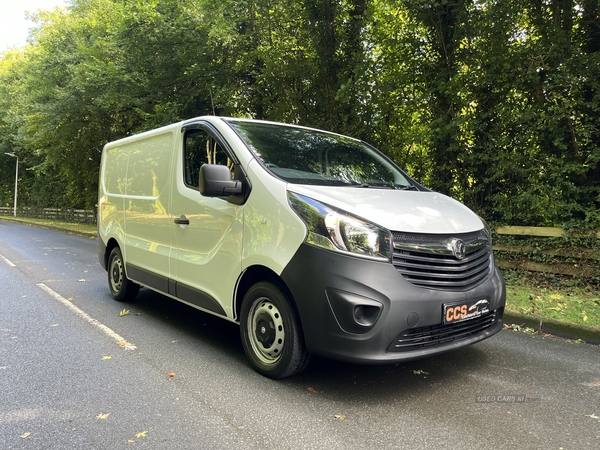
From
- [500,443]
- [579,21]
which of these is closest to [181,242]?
[500,443]

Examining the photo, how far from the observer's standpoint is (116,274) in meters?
6.21

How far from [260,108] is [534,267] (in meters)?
8.83

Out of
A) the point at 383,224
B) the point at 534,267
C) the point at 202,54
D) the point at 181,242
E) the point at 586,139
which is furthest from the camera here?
the point at 202,54

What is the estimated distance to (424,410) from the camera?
304 cm

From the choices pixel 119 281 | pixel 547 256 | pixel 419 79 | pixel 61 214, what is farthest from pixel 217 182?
pixel 61 214

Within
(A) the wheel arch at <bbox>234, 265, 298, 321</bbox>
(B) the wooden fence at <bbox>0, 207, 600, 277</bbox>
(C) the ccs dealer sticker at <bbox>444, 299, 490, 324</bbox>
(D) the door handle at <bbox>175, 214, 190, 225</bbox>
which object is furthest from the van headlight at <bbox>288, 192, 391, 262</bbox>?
(B) the wooden fence at <bbox>0, 207, 600, 277</bbox>

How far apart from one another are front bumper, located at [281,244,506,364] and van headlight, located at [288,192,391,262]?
2.2 inches

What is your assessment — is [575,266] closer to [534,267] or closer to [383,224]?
[534,267]

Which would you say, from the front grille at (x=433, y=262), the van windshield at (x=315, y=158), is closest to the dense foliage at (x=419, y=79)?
the van windshield at (x=315, y=158)

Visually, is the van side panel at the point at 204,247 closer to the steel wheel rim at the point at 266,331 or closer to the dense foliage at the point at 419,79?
the steel wheel rim at the point at 266,331

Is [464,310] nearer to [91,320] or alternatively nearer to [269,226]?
[269,226]

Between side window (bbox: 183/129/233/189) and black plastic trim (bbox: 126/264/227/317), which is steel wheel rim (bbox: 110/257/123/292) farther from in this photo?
side window (bbox: 183/129/233/189)

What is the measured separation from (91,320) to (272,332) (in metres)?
2.79

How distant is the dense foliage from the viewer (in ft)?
22.3
